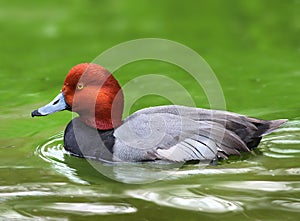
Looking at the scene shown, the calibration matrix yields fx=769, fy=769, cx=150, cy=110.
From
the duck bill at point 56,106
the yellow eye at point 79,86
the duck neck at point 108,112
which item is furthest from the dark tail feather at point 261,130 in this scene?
the duck bill at point 56,106

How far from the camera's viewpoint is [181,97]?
30.1 feet

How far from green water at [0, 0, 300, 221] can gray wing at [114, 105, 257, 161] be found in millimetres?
145

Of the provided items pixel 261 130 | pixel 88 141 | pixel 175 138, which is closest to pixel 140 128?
pixel 175 138

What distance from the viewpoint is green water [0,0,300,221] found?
6.02 metres

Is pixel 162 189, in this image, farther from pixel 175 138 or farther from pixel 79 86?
pixel 79 86

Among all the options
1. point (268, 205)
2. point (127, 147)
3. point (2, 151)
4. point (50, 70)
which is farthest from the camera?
point (50, 70)

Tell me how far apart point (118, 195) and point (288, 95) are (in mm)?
3593

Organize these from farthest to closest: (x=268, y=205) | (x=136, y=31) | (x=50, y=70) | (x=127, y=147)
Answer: (x=136, y=31), (x=50, y=70), (x=127, y=147), (x=268, y=205)

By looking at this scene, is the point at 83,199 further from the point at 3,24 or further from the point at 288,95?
the point at 3,24

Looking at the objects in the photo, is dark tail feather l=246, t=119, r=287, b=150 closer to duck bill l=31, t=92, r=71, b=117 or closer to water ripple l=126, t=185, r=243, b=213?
water ripple l=126, t=185, r=243, b=213

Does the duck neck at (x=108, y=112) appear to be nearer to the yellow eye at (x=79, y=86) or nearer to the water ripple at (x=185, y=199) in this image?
the yellow eye at (x=79, y=86)

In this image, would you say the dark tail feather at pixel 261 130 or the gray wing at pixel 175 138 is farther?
the dark tail feather at pixel 261 130

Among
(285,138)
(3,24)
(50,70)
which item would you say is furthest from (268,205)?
(3,24)

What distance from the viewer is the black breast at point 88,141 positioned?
23.1 feet
